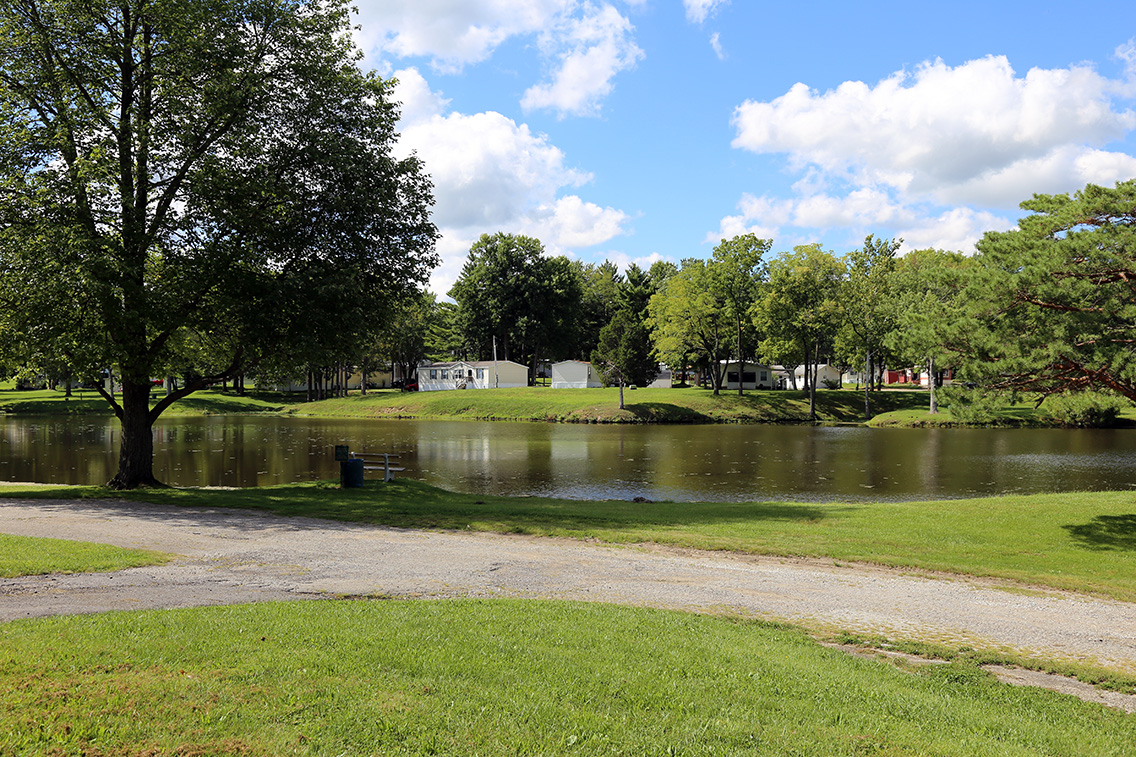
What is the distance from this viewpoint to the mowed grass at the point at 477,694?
497 centimetres

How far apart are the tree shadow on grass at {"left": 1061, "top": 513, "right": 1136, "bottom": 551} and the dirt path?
573 cm

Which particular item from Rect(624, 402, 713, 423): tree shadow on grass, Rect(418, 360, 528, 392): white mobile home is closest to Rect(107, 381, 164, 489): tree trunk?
Rect(624, 402, 713, 423): tree shadow on grass

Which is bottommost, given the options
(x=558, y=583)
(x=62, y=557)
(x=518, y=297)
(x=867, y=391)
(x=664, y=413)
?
(x=558, y=583)

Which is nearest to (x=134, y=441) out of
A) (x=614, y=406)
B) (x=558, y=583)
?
(x=558, y=583)

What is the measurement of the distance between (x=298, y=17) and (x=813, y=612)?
22727 mm

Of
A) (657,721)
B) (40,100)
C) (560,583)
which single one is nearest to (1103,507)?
(560,583)

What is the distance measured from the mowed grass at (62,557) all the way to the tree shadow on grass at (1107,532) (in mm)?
19184

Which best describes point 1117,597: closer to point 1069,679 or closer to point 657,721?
point 1069,679

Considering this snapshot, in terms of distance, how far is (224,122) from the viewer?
2123 centimetres

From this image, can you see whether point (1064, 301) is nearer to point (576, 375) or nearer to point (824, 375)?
point (576, 375)

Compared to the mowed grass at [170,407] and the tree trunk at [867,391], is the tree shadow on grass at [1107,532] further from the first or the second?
the mowed grass at [170,407]

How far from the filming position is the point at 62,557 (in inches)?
442

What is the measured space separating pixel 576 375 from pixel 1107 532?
253 feet

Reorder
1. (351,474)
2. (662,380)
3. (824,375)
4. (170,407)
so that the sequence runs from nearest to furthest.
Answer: (351,474) → (170,407) → (662,380) → (824,375)
